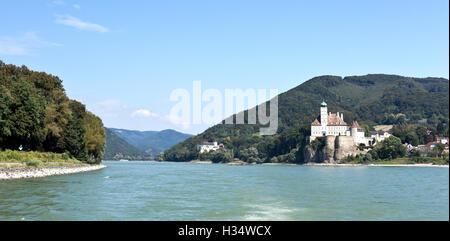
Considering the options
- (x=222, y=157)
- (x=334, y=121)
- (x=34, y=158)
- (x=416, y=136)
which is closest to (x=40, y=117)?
(x=34, y=158)

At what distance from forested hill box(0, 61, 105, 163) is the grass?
181cm

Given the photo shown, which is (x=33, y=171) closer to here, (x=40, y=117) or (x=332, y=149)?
(x=40, y=117)

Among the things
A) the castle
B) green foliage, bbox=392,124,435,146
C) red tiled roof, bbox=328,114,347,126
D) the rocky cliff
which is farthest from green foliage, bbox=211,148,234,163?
green foliage, bbox=392,124,435,146

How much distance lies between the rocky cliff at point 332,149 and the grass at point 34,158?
321 ft

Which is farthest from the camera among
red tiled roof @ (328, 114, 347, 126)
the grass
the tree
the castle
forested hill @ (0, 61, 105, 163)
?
red tiled roof @ (328, 114, 347, 126)

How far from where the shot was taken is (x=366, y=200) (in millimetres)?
31328

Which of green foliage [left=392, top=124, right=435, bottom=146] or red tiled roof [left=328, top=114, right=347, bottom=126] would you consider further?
red tiled roof [left=328, top=114, right=347, bottom=126]

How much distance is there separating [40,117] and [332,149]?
111 metres

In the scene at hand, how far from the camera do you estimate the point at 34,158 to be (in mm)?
56281

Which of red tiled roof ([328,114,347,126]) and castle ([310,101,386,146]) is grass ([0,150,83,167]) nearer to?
castle ([310,101,386,146])

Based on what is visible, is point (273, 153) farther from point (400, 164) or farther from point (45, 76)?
point (45, 76)

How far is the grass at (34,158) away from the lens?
50.3 m

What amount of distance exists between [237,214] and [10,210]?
12.6 meters

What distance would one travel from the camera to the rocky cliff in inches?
5748
